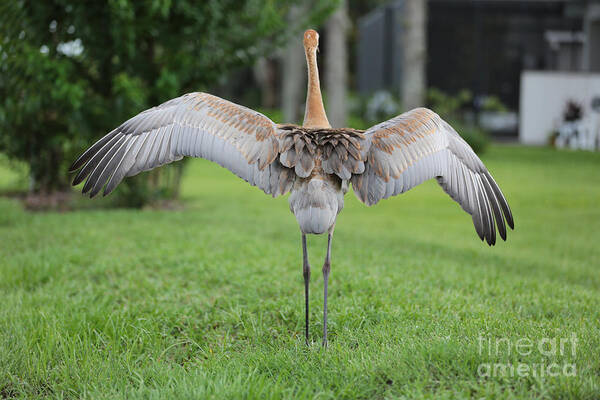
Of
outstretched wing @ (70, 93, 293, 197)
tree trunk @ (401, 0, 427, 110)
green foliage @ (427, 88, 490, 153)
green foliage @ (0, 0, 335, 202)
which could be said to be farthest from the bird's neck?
green foliage @ (427, 88, 490, 153)

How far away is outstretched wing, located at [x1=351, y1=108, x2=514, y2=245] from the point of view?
3.93 m

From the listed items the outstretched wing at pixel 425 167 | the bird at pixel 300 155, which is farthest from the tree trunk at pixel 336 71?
the bird at pixel 300 155

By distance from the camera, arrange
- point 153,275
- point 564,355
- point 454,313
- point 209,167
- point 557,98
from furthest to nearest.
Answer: point 557,98 < point 209,167 < point 153,275 < point 454,313 < point 564,355

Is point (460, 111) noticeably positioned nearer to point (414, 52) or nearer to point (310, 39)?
point (414, 52)

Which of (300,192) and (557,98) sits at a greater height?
(557,98)

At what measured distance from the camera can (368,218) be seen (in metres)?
10.4

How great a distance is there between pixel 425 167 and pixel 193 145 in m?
1.56

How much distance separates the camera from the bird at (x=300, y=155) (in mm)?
3828

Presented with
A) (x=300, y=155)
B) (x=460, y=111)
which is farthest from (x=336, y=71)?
(x=300, y=155)

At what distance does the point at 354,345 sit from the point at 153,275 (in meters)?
2.65

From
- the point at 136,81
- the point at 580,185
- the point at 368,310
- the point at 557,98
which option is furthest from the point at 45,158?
the point at 557,98

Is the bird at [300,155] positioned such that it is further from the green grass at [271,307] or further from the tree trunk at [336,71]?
the tree trunk at [336,71]

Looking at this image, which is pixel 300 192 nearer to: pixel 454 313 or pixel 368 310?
pixel 368 310

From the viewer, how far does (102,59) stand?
884 centimetres
